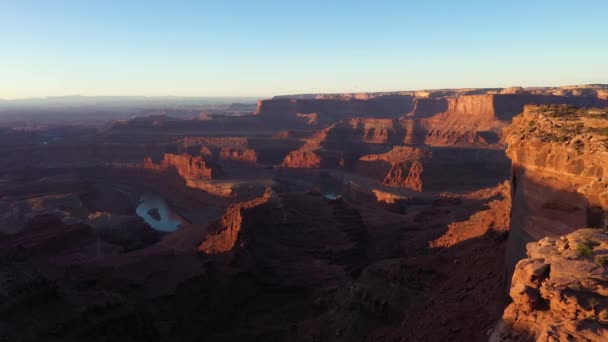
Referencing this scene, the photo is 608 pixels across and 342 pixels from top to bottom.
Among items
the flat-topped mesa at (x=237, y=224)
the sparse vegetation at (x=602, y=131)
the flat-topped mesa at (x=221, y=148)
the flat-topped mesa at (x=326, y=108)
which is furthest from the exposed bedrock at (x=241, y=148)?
the sparse vegetation at (x=602, y=131)

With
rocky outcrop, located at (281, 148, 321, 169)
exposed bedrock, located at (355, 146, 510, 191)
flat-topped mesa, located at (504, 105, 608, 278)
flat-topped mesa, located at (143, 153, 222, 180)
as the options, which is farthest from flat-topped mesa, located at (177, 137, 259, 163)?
flat-topped mesa, located at (504, 105, 608, 278)

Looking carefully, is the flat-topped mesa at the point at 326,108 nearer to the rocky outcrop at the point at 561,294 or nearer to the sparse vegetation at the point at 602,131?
the sparse vegetation at the point at 602,131

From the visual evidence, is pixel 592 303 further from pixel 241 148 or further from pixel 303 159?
pixel 241 148

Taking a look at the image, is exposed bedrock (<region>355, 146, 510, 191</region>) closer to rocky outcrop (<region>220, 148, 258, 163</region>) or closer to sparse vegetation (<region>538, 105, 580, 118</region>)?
rocky outcrop (<region>220, 148, 258, 163</region>)

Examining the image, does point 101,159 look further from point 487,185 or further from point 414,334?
point 414,334

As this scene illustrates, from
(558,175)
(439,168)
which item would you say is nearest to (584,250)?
(558,175)

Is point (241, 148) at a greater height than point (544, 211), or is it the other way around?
point (544, 211)
